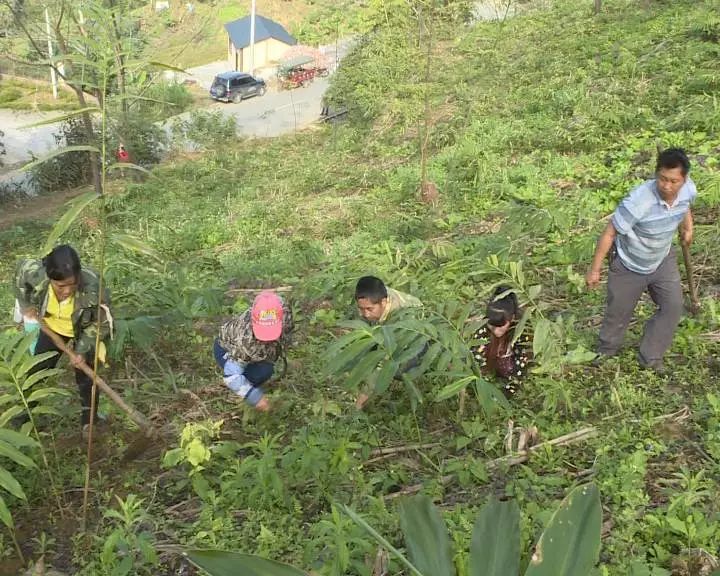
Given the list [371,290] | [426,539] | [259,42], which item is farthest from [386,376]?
[259,42]

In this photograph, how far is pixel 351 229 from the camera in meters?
7.75

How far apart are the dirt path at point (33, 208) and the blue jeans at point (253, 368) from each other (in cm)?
1246

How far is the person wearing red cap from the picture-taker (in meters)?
3.57

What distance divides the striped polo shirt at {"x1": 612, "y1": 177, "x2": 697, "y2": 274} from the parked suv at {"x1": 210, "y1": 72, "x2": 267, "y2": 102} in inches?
1088

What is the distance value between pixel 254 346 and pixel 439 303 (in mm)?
1266

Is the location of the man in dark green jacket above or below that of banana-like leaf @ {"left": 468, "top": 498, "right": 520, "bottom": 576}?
below

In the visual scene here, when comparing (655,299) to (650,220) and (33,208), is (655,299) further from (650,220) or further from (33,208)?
(33,208)

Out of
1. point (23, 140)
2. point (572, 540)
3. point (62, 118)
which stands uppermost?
point (62, 118)

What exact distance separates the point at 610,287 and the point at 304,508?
220 cm

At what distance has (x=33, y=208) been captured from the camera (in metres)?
17.2

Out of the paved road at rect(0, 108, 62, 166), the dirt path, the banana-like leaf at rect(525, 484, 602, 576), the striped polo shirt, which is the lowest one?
the paved road at rect(0, 108, 62, 166)

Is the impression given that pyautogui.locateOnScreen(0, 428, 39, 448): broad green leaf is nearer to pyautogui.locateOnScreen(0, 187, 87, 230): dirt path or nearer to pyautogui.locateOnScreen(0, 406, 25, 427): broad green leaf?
pyautogui.locateOnScreen(0, 406, 25, 427): broad green leaf

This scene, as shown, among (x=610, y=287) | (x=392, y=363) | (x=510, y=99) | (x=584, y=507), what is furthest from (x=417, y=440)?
(x=510, y=99)

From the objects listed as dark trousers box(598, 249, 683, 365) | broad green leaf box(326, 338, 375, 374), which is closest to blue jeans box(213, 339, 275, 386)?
broad green leaf box(326, 338, 375, 374)
